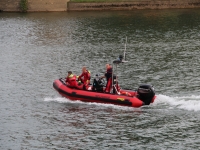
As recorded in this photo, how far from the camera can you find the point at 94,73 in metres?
43.7

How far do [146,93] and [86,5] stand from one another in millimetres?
54711

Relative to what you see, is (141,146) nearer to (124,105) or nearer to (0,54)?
(124,105)

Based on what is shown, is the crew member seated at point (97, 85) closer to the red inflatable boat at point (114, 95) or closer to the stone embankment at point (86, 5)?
the red inflatable boat at point (114, 95)

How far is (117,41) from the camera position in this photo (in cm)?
5972

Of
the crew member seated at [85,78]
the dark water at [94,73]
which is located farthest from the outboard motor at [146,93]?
the crew member seated at [85,78]

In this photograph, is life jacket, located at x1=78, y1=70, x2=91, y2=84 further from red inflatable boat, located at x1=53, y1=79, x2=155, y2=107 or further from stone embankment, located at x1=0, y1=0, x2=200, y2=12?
stone embankment, located at x1=0, y1=0, x2=200, y2=12

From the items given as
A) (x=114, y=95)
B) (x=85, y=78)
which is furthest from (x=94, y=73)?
(x=114, y=95)

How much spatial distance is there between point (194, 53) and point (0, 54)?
1944cm

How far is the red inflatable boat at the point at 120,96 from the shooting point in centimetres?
3309

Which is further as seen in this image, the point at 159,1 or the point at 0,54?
the point at 159,1

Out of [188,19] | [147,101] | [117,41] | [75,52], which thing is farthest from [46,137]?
[188,19]

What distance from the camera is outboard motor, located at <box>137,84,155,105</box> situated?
3306cm

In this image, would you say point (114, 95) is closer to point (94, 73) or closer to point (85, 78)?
point (85, 78)

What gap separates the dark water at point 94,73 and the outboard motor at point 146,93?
50 centimetres
